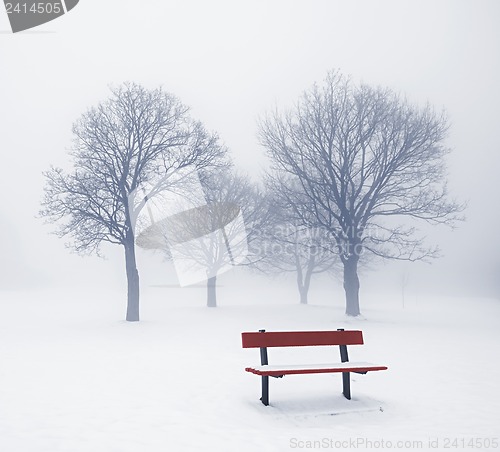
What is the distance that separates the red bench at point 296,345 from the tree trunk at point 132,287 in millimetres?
15751

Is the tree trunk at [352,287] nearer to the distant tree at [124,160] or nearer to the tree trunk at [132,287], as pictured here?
the distant tree at [124,160]

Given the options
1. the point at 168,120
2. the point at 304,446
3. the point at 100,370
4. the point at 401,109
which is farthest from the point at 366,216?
the point at 304,446

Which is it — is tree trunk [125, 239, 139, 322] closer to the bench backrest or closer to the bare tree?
the bare tree

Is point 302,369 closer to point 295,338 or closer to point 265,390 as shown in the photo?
point 295,338

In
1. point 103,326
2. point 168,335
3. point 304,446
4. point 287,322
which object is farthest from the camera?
point 287,322

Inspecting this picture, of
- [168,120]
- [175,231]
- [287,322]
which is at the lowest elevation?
[287,322]

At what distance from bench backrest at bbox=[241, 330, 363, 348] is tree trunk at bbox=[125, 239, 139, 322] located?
15846 mm

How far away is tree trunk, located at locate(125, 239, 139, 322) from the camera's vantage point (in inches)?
877

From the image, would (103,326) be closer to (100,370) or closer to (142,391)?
(100,370)

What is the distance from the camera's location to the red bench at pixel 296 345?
712cm

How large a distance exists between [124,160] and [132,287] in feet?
20.6

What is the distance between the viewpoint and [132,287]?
22.3 m

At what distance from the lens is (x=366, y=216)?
25.0m

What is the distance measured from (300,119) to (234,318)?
37.0ft
